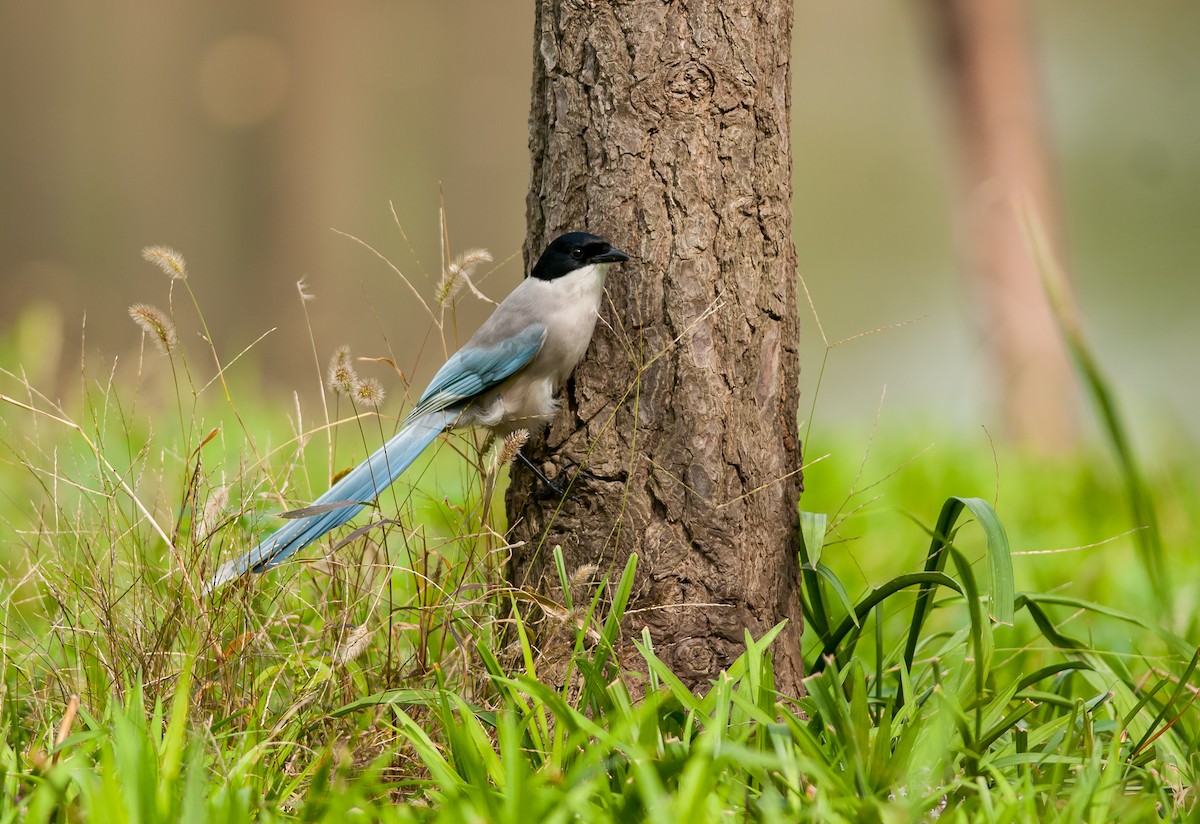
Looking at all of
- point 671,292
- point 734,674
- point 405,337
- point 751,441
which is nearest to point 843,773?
point 734,674

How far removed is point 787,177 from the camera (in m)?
2.46

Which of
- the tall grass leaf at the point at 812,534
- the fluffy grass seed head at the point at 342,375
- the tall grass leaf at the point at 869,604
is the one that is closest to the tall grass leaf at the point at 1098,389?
the tall grass leaf at the point at 869,604

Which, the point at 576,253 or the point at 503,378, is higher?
the point at 576,253

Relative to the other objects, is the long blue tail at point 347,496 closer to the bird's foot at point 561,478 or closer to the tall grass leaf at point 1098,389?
the bird's foot at point 561,478

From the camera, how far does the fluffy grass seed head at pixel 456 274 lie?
240 cm

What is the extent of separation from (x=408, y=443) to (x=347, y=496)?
22 cm

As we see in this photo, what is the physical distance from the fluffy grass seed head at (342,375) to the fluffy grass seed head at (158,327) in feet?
1.10

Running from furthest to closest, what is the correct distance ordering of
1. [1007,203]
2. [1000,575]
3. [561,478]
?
[1007,203] < [561,478] < [1000,575]

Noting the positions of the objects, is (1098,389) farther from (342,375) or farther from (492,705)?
(342,375)

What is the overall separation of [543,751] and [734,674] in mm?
394

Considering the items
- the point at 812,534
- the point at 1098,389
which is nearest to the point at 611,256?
the point at 812,534

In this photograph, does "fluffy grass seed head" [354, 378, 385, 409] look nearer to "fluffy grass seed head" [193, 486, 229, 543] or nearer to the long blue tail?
the long blue tail

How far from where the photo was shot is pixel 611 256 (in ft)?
7.66

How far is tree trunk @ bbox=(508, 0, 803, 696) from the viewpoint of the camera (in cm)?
235
